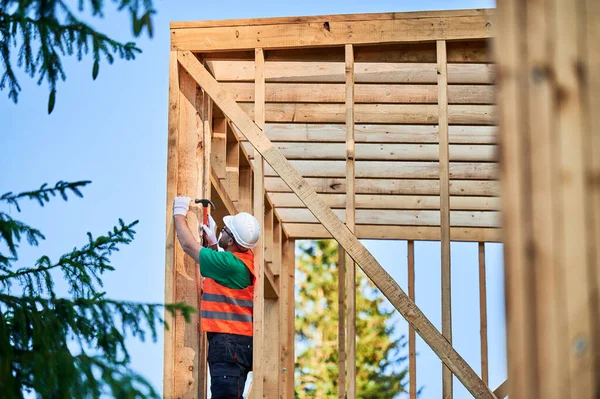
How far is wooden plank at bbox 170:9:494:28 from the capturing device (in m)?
5.92

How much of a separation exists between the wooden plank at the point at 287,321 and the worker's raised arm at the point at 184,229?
4.29m

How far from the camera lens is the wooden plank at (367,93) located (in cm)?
808

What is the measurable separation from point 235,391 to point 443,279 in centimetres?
143

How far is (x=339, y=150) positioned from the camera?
28.9 ft

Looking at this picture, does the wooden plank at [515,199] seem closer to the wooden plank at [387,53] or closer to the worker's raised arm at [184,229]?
the worker's raised arm at [184,229]

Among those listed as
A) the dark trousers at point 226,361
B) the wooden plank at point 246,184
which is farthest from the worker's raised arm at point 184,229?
the wooden plank at point 246,184

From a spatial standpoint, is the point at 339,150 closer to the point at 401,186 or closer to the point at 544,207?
the point at 401,186

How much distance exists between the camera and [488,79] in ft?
25.9

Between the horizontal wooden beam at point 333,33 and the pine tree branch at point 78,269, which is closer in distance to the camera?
the pine tree branch at point 78,269

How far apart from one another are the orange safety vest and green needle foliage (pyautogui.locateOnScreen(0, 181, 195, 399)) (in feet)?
6.41

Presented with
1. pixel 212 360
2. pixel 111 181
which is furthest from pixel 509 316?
pixel 111 181

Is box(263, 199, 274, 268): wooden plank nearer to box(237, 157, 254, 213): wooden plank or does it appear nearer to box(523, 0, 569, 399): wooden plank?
box(237, 157, 254, 213): wooden plank

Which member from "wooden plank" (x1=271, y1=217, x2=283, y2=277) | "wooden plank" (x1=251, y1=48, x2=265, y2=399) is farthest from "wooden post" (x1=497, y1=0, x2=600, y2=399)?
"wooden plank" (x1=271, y1=217, x2=283, y2=277)

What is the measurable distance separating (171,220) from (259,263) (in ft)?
1.97
